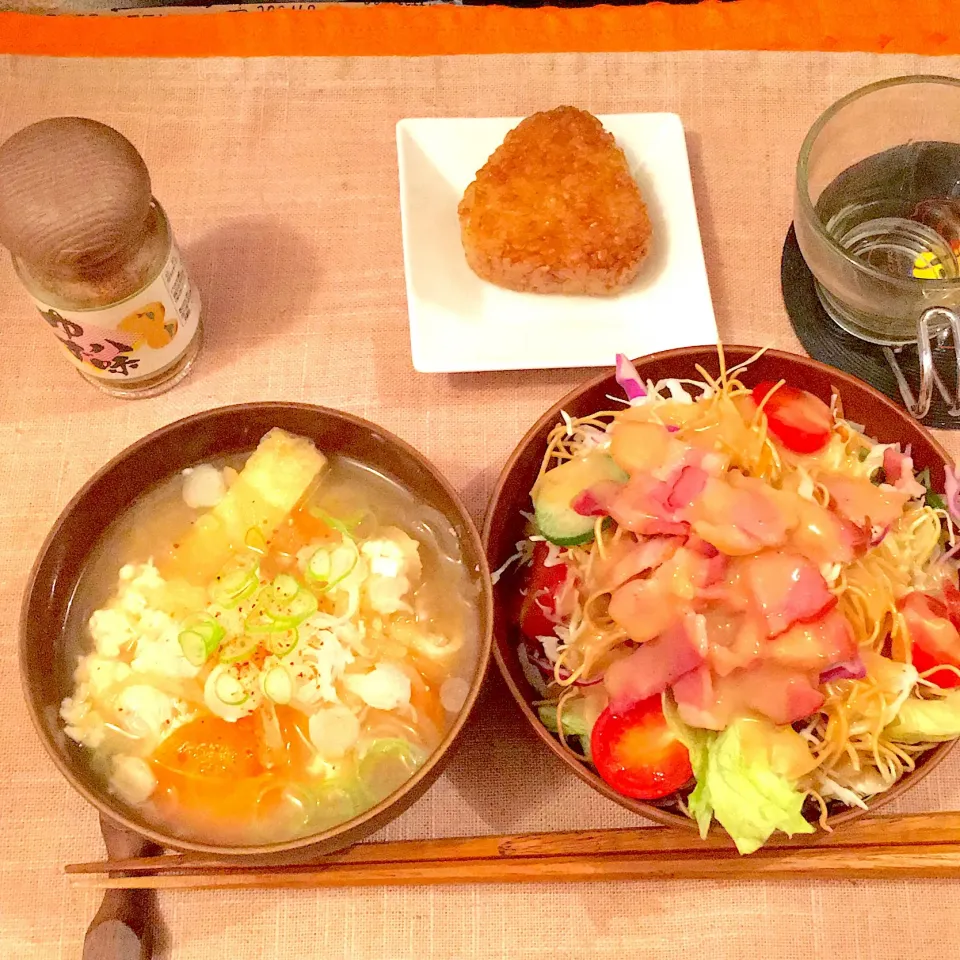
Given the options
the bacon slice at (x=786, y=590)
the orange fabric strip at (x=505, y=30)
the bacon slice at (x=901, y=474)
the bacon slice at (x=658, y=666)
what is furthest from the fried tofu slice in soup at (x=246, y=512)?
the orange fabric strip at (x=505, y=30)

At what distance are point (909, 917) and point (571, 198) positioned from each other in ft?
3.82

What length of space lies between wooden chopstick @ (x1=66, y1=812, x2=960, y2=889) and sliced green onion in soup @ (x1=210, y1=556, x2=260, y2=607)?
329 millimetres

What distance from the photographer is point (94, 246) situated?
1.17 meters

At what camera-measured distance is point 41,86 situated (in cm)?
175

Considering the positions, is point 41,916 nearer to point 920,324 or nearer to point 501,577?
point 501,577

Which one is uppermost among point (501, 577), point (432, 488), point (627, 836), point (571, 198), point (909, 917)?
point (571, 198)

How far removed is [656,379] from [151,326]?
0.74 metres

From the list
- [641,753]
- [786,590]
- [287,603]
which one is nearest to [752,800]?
[641,753]

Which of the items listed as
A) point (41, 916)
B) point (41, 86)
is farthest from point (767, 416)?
point (41, 86)

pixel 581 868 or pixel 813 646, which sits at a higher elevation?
pixel 813 646

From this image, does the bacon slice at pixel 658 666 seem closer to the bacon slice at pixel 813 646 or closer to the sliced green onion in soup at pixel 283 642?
the bacon slice at pixel 813 646

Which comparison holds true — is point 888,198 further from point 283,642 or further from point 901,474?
point 283,642

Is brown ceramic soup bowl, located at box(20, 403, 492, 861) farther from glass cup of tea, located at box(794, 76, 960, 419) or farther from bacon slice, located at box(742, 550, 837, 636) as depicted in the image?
glass cup of tea, located at box(794, 76, 960, 419)

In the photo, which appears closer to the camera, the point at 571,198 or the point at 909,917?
the point at 909,917
